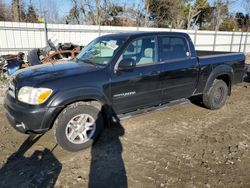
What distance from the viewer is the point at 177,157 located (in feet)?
12.4

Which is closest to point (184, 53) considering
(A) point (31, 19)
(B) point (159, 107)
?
(B) point (159, 107)

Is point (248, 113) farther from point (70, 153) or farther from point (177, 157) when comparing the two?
point (70, 153)

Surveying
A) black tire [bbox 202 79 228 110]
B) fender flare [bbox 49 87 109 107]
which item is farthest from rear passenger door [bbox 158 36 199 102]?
fender flare [bbox 49 87 109 107]

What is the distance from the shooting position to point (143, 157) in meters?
3.76

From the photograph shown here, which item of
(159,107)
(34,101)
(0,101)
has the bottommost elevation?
(0,101)

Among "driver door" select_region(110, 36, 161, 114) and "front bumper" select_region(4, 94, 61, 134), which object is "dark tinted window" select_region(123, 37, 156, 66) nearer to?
"driver door" select_region(110, 36, 161, 114)

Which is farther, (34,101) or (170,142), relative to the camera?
(170,142)

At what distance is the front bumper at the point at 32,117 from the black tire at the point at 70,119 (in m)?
0.12

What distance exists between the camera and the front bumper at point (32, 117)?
347 cm

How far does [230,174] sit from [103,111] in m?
2.11

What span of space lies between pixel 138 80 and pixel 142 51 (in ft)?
1.95

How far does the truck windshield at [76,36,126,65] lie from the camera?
429cm

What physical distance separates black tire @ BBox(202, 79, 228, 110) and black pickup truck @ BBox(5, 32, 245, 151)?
119 mm

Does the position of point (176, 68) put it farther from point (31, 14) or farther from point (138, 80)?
point (31, 14)
